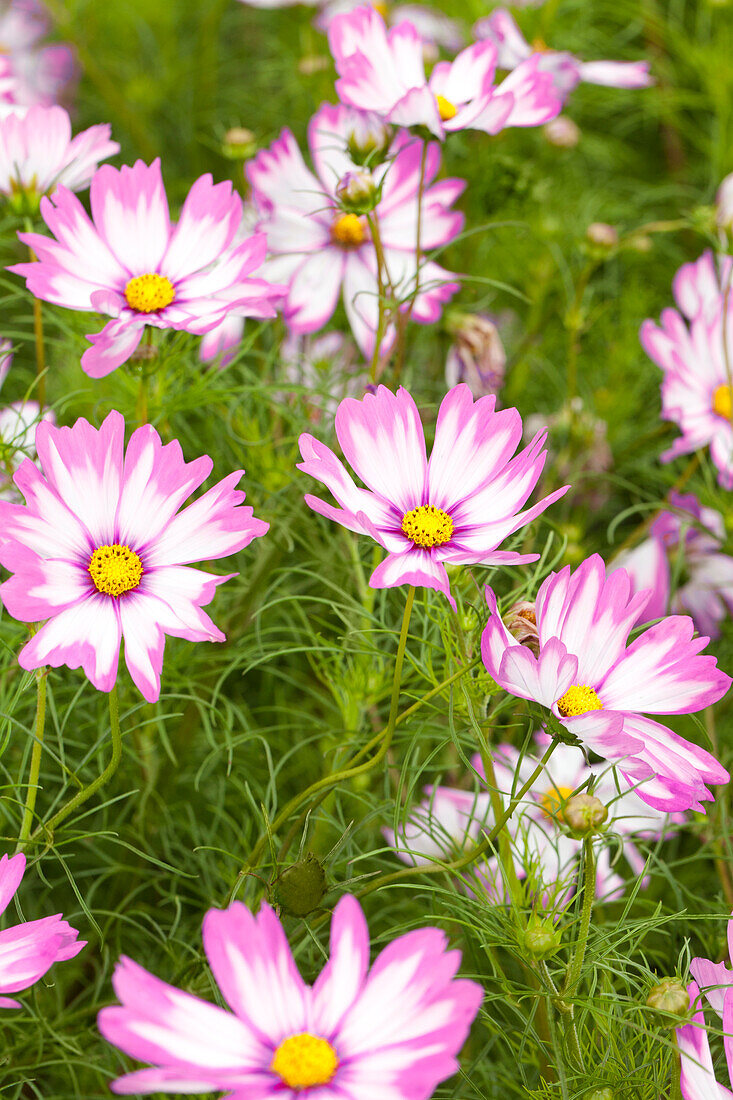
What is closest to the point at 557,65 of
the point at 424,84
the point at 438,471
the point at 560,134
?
the point at 560,134

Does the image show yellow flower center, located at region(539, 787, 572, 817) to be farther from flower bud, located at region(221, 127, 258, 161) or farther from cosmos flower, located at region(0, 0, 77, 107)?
cosmos flower, located at region(0, 0, 77, 107)

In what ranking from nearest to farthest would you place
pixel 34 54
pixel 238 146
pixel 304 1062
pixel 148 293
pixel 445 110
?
pixel 304 1062, pixel 148 293, pixel 445 110, pixel 238 146, pixel 34 54

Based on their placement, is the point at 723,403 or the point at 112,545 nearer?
the point at 112,545

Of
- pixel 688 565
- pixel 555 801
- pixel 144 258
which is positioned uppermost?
pixel 144 258

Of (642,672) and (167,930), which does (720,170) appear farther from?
(167,930)

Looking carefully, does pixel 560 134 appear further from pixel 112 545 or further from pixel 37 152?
pixel 112 545

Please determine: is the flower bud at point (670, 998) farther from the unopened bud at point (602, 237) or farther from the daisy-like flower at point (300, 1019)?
the unopened bud at point (602, 237)

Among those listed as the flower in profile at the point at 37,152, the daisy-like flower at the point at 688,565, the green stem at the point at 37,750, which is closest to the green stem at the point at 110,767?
the green stem at the point at 37,750
